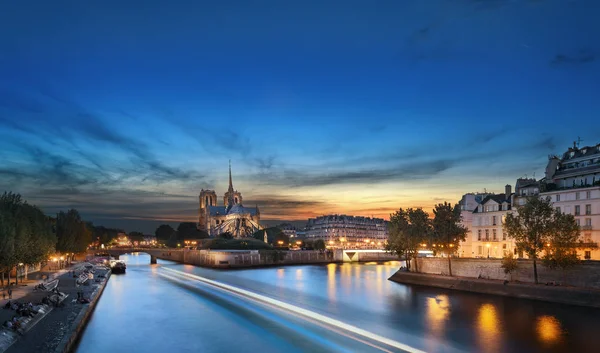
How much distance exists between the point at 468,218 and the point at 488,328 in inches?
1692

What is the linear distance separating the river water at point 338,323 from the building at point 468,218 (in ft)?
48.1

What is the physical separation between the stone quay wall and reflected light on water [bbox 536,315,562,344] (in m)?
7.14

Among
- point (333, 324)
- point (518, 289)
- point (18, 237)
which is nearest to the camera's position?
point (333, 324)

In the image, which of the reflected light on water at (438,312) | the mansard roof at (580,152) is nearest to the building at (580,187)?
the mansard roof at (580,152)

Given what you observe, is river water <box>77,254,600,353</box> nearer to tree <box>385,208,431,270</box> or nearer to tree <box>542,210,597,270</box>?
tree <box>542,210,597,270</box>

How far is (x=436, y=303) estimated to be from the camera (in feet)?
159

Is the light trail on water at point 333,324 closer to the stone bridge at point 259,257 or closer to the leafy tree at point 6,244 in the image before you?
the leafy tree at point 6,244

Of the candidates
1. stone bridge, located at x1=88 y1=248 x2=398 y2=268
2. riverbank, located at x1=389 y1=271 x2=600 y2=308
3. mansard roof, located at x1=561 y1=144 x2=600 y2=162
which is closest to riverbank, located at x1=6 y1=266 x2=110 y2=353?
riverbank, located at x1=389 y1=271 x2=600 y2=308

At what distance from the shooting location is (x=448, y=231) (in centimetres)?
6053

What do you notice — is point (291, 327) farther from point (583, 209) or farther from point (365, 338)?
point (583, 209)

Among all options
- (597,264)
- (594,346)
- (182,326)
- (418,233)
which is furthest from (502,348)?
(418,233)

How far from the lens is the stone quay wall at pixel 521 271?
42281 mm

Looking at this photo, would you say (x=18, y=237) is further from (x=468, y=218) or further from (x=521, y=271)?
(x=468, y=218)

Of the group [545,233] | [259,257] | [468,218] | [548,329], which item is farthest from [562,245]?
[259,257]
